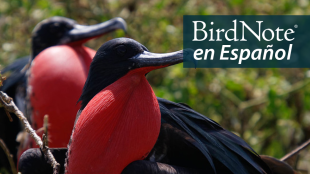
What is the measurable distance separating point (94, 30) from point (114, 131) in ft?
4.07

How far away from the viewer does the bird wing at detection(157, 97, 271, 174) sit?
171cm

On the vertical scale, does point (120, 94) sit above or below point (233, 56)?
above

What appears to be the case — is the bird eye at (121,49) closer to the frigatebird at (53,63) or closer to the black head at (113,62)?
the black head at (113,62)

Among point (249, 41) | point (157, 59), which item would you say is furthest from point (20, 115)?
point (249, 41)

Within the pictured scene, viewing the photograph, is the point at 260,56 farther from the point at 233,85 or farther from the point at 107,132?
the point at 107,132

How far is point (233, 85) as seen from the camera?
10.5ft

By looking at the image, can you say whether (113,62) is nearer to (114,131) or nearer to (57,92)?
(114,131)

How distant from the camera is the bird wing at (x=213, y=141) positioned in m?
1.71

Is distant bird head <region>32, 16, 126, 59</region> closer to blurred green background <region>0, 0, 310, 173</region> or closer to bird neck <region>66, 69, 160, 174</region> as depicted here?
blurred green background <region>0, 0, 310, 173</region>

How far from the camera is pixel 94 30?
267 cm

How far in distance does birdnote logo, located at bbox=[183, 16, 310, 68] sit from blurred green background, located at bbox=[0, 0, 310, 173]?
2.7 inches

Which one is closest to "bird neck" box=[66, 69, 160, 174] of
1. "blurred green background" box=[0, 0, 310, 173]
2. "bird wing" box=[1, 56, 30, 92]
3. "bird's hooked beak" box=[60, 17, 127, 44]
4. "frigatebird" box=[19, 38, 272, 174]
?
"frigatebird" box=[19, 38, 272, 174]

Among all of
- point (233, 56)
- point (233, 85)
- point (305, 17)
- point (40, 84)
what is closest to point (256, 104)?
point (233, 85)

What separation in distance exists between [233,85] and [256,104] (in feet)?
0.73
